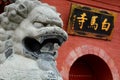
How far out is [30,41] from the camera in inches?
77.7

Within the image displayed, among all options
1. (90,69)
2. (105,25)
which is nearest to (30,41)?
(105,25)

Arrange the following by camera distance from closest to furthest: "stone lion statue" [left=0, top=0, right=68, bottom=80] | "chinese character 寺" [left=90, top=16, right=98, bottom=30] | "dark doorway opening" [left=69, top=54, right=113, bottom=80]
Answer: "stone lion statue" [left=0, top=0, right=68, bottom=80]
"chinese character 寺" [left=90, top=16, right=98, bottom=30]
"dark doorway opening" [left=69, top=54, right=113, bottom=80]

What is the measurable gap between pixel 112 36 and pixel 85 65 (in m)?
0.69

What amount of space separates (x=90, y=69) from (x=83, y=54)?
2.04ft

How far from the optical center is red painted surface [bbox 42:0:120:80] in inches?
265

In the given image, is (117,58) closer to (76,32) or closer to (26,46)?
(76,32)

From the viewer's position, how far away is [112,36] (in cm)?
725

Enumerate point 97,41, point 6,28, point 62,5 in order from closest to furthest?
point 6,28 → point 62,5 → point 97,41

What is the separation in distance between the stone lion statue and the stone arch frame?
15.4 ft

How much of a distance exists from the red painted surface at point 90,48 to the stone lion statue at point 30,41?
4.55 m

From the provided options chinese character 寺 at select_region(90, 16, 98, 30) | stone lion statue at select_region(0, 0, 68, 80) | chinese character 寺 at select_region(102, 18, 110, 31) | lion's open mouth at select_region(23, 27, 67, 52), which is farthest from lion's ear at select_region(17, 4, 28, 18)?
chinese character 寺 at select_region(102, 18, 110, 31)

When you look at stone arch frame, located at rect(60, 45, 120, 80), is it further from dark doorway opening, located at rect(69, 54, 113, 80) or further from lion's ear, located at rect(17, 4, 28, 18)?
lion's ear, located at rect(17, 4, 28, 18)

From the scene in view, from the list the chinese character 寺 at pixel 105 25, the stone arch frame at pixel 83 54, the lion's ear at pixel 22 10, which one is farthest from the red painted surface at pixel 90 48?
the lion's ear at pixel 22 10

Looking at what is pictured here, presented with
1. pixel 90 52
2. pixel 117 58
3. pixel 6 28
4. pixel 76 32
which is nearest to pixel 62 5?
pixel 76 32
